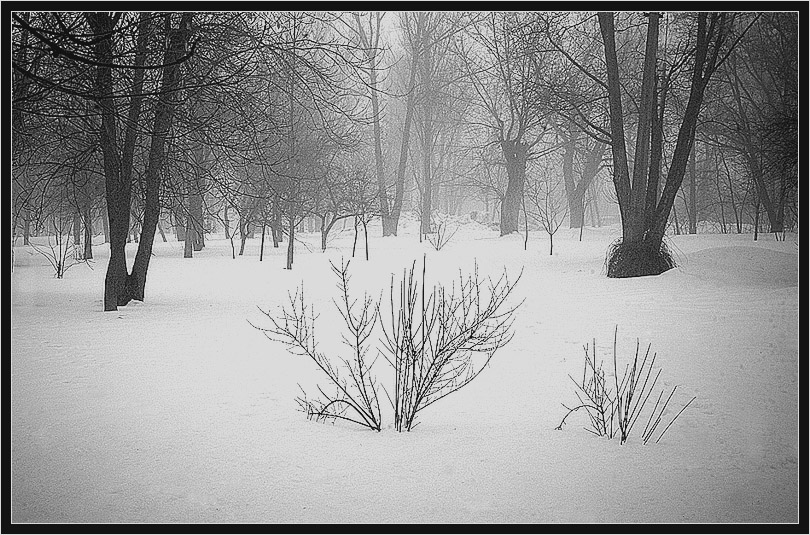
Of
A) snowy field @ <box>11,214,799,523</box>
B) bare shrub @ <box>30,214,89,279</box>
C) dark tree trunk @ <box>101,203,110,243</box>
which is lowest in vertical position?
snowy field @ <box>11,214,799,523</box>

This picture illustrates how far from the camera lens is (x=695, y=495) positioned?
183 cm

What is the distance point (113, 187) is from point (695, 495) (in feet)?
10.9

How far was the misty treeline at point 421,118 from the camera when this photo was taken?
8.81 feet

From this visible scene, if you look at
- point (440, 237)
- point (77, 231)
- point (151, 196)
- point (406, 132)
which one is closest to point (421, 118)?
point (406, 132)

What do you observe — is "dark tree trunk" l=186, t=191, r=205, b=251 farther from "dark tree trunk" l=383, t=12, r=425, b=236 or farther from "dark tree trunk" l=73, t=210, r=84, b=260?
"dark tree trunk" l=383, t=12, r=425, b=236

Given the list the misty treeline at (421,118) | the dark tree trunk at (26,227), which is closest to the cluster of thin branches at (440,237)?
the misty treeline at (421,118)

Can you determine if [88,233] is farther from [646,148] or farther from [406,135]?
[646,148]

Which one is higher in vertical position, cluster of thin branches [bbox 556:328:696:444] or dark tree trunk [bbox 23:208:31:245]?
dark tree trunk [bbox 23:208:31:245]

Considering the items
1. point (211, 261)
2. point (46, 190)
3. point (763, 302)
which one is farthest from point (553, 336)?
point (211, 261)

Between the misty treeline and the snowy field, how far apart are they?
1.13 ft

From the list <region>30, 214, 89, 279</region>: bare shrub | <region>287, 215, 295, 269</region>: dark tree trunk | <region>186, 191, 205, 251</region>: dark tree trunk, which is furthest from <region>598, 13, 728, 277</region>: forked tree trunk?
<region>30, 214, 89, 279</region>: bare shrub

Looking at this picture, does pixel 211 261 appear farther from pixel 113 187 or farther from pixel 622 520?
pixel 622 520

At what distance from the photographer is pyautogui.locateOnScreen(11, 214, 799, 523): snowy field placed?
1812 mm

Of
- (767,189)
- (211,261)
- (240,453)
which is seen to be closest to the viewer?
(240,453)
